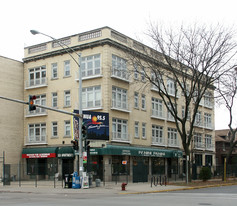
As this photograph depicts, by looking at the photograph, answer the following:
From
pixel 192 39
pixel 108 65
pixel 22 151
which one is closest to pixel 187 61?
pixel 192 39

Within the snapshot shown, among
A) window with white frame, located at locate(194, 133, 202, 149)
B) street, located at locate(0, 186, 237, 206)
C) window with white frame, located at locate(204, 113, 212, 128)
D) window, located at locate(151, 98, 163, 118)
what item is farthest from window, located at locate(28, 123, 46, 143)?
window with white frame, located at locate(204, 113, 212, 128)

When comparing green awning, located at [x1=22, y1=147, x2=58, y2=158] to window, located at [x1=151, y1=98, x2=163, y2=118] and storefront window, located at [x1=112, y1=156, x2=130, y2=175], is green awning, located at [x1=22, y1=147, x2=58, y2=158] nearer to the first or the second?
storefront window, located at [x1=112, y1=156, x2=130, y2=175]

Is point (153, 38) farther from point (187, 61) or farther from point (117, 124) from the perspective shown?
point (117, 124)

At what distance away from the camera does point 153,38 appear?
33.8 meters

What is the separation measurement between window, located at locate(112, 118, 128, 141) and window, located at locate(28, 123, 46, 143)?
915cm

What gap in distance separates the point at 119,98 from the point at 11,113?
13559 millimetres

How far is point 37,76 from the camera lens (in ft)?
152

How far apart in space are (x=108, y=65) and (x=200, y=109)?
24.9 m

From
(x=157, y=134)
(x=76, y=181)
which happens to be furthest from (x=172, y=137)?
(x=76, y=181)

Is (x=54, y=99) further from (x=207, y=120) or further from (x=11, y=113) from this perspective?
(x=207, y=120)

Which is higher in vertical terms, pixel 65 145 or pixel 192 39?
pixel 192 39

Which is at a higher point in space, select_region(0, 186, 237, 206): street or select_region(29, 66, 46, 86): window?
select_region(29, 66, 46, 86): window

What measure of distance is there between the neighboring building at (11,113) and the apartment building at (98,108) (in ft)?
2.74

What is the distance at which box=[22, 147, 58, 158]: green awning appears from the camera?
4272cm
